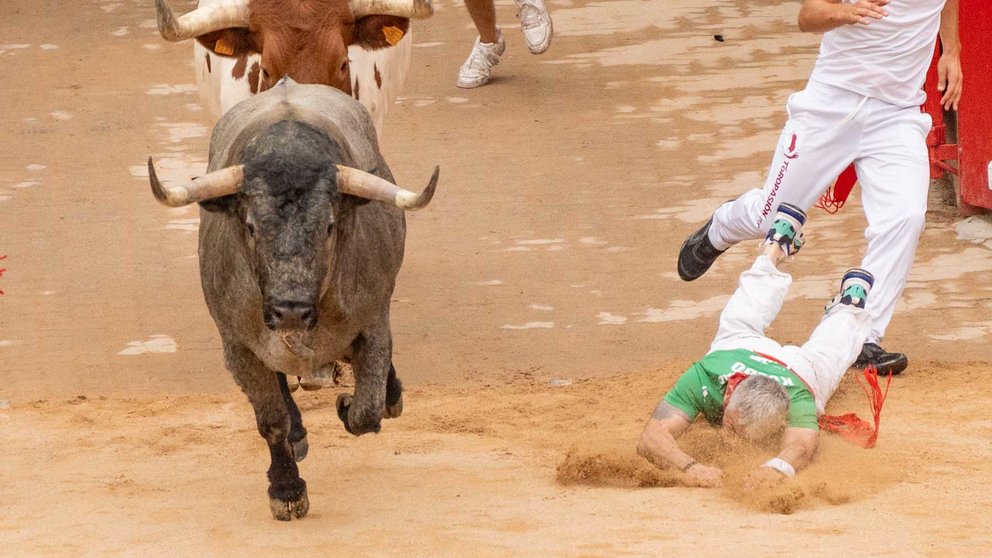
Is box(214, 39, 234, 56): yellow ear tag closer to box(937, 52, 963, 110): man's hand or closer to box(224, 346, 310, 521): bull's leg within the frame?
box(224, 346, 310, 521): bull's leg

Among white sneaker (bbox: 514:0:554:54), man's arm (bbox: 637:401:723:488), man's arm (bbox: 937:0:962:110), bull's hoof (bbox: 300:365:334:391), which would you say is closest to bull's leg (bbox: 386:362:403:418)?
bull's hoof (bbox: 300:365:334:391)

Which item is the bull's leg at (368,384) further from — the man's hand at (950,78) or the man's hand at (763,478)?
the man's hand at (950,78)

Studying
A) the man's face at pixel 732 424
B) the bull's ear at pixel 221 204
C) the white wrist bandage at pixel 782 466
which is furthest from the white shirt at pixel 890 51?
the bull's ear at pixel 221 204

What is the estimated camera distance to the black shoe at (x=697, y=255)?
7223 millimetres

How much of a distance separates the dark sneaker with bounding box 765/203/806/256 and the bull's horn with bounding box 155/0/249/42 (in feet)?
8.45

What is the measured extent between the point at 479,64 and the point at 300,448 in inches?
248

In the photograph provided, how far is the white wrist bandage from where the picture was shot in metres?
5.20

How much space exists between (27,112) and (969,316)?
7.10 meters

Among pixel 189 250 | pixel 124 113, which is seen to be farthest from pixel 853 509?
pixel 124 113

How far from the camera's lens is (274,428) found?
17.8 ft

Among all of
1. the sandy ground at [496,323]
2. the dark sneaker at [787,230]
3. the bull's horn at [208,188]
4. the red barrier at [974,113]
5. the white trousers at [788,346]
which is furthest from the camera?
the red barrier at [974,113]

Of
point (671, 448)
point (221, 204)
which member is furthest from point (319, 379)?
point (671, 448)

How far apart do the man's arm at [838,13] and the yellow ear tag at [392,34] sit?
194 centimetres

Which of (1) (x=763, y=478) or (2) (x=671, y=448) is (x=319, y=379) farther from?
(1) (x=763, y=478)
